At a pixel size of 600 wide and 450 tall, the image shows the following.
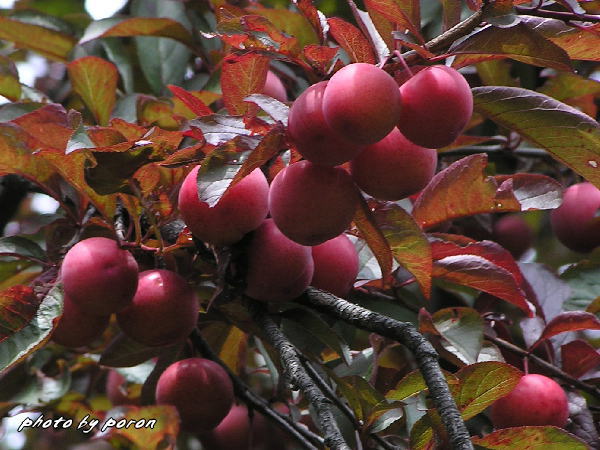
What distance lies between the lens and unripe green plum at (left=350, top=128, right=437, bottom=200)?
803 mm

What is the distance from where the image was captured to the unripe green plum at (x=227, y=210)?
0.91 metres

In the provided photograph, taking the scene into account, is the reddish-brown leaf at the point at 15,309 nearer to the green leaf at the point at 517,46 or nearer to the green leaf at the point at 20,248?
the green leaf at the point at 20,248

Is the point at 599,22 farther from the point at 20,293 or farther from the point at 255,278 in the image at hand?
the point at 20,293

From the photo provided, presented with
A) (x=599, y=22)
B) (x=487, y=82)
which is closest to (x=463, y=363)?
(x=599, y=22)

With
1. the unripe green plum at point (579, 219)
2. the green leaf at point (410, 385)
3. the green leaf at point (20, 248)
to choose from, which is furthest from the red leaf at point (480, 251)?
the green leaf at point (20, 248)

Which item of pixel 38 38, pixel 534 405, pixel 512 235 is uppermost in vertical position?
pixel 38 38

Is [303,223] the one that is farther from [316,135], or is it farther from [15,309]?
[15,309]

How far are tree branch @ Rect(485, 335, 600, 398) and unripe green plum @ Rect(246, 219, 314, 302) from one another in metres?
0.37

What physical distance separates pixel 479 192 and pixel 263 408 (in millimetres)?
455

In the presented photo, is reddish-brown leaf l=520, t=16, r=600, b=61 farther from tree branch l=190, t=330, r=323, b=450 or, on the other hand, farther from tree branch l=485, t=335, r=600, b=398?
tree branch l=190, t=330, r=323, b=450

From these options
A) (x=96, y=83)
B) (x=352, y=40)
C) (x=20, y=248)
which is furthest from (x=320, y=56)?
(x=96, y=83)

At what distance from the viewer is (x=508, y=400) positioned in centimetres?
109

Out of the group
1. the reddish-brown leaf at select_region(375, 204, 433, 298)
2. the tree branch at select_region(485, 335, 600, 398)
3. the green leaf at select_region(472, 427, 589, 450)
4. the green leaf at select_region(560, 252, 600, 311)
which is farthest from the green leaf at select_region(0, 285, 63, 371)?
the green leaf at select_region(560, 252, 600, 311)

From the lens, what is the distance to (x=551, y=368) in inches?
48.0
